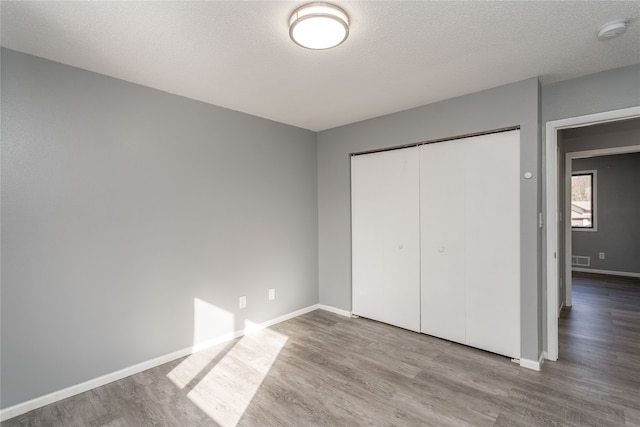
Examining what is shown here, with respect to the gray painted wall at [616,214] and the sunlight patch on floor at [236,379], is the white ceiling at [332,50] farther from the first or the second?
the gray painted wall at [616,214]

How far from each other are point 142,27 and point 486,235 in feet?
10.2

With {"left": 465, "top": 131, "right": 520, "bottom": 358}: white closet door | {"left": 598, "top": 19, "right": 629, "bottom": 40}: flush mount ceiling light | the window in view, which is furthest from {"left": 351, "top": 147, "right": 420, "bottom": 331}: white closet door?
the window

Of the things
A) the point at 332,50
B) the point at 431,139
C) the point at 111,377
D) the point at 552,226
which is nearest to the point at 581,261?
the point at 552,226

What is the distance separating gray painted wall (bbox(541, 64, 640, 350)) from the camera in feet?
7.72

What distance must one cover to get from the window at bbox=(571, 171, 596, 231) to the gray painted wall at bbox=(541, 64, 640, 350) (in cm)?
498

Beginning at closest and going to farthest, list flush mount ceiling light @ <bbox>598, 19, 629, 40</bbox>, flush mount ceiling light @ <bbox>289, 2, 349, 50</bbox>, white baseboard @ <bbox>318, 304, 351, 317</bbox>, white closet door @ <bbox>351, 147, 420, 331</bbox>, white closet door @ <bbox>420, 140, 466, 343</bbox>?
flush mount ceiling light @ <bbox>289, 2, 349, 50</bbox>
flush mount ceiling light @ <bbox>598, 19, 629, 40</bbox>
white closet door @ <bbox>420, 140, 466, 343</bbox>
white closet door @ <bbox>351, 147, 420, 331</bbox>
white baseboard @ <bbox>318, 304, 351, 317</bbox>

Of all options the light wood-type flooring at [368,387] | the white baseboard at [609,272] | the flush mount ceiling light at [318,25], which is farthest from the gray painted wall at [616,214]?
the flush mount ceiling light at [318,25]

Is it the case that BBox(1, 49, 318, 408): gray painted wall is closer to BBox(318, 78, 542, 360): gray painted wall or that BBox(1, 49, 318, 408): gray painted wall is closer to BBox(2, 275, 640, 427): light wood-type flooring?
BBox(2, 275, 640, 427): light wood-type flooring

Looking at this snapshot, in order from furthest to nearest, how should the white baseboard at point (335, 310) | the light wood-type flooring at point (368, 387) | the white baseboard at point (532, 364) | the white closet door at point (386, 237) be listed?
the white baseboard at point (335, 310), the white closet door at point (386, 237), the white baseboard at point (532, 364), the light wood-type flooring at point (368, 387)

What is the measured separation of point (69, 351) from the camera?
2.27 m

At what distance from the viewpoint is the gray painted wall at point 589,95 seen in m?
2.35

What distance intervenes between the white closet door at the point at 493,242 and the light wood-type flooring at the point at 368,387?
0.76ft

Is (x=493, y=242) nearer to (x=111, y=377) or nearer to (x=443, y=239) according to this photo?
(x=443, y=239)

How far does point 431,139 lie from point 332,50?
156 cm
